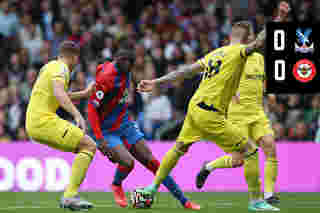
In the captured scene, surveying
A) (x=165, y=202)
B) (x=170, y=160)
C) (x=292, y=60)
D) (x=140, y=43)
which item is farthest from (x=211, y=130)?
(x=140, y=43)

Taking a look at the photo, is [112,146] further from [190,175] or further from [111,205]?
[190,175]

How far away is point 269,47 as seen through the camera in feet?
45.1

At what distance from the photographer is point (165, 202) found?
10508mm

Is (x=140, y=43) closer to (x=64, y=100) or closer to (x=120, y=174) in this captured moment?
(x=120, y=174)

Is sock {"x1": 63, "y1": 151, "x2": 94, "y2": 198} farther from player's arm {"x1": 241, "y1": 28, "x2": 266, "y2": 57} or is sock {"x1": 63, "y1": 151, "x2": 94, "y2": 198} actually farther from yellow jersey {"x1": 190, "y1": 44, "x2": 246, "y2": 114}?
player's arm {"x1": 241, "y1": 28, "x2": 266, "y2": 57}

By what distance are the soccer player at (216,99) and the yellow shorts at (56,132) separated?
1002 millimetres

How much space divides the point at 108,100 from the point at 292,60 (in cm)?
614

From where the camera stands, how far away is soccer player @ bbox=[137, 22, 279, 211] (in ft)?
27.9

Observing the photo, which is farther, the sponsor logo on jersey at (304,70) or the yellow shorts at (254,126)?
the sponsor logo on jersey at (304,70)

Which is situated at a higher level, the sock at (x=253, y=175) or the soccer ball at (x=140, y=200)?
the sock at (x=253, y=175)

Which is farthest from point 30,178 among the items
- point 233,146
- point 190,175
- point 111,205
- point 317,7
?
point 317,7

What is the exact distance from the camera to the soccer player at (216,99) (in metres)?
8.49

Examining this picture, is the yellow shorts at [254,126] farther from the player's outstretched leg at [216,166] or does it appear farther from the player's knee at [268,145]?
the player's outstretched leg at [216,166]

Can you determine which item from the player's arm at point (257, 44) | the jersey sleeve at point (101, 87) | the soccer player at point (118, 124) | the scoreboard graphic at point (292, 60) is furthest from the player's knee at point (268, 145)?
the scoreboard graphic at point (292, 60)
